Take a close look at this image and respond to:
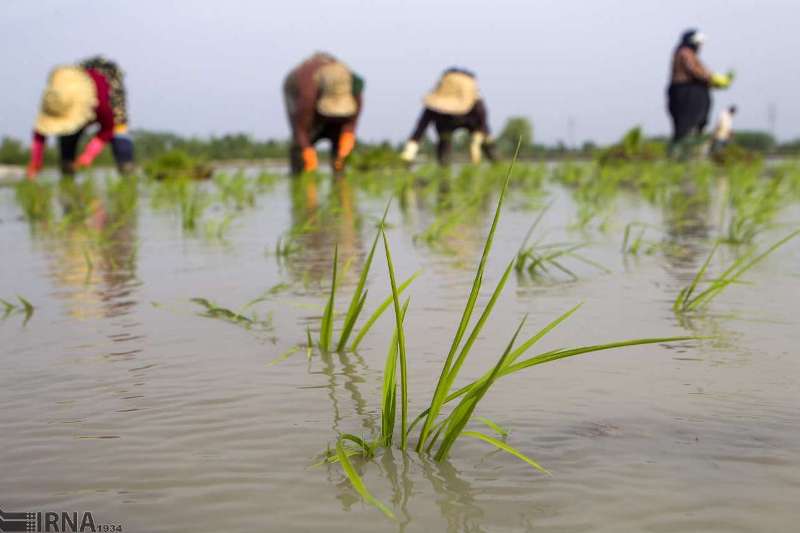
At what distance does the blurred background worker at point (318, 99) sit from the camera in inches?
362

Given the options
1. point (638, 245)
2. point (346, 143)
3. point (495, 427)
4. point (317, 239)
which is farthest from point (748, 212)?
point (346, 143)

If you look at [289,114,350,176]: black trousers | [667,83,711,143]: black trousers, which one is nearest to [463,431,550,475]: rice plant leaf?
[289,114,350,176]: black trousers

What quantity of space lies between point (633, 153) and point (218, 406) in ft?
35.8

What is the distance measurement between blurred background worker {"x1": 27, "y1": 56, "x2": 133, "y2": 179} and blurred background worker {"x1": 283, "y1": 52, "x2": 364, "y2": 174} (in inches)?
66.9

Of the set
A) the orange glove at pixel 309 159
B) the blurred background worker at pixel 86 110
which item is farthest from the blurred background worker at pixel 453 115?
the blurred background worker at pixel 86 110

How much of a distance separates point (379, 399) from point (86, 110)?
8740 mm

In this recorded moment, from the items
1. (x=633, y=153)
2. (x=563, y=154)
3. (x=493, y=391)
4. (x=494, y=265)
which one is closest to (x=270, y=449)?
(x=493, y=391)

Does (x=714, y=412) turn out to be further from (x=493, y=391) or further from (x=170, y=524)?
(x=170, y=524)

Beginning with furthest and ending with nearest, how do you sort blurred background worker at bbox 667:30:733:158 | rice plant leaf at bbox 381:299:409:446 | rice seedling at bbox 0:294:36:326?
1. blurred background worker at bbox 667:30:733:158
2. rice seedling at bbox 0:294:36:326
3. rice plant leaf at bbox 381:299:409:446

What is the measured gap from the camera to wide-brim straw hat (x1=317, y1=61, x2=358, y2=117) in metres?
9.25

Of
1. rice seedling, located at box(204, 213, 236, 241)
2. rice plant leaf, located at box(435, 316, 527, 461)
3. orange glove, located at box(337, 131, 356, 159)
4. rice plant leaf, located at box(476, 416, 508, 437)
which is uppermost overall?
orange glove, located at box(337, 131, 356, 159)

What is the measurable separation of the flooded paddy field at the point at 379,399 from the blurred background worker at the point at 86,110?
6.90m

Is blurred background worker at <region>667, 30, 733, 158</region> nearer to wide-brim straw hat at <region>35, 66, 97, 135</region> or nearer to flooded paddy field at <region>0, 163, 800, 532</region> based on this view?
wide-brim straw hat at <region>35, 66, 97, 135</region>

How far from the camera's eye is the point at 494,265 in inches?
107
